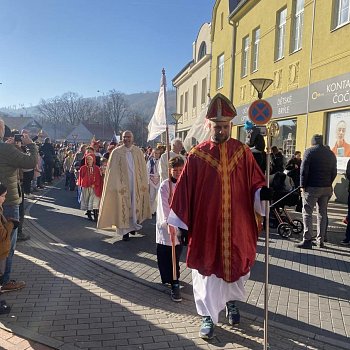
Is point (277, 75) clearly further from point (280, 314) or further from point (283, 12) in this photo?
point (280, 314)

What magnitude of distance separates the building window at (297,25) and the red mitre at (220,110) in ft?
38.6

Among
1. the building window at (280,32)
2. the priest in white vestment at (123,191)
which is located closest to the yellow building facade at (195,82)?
the building window at (280,32)

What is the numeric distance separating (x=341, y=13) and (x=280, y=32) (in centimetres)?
442

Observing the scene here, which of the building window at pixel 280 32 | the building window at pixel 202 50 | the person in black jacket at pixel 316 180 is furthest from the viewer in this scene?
the building window at pixel 202 50

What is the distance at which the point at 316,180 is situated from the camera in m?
6.88

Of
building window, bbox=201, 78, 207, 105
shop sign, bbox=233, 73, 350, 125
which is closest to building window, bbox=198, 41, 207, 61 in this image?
building window, bbox=201, 78, 207, 105

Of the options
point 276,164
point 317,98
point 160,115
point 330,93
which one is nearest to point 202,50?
point 317,98

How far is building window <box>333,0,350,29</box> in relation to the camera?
11.3 m

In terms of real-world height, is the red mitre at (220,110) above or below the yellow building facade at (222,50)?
below

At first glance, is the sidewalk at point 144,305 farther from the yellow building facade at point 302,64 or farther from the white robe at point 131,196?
the yellow building facade at point 302,64

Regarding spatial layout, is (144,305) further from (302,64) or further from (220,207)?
(302,64)

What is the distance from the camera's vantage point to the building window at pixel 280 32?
15516 millimetres

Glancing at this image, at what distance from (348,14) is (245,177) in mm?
10069

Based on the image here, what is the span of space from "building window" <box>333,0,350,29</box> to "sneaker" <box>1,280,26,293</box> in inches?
441
